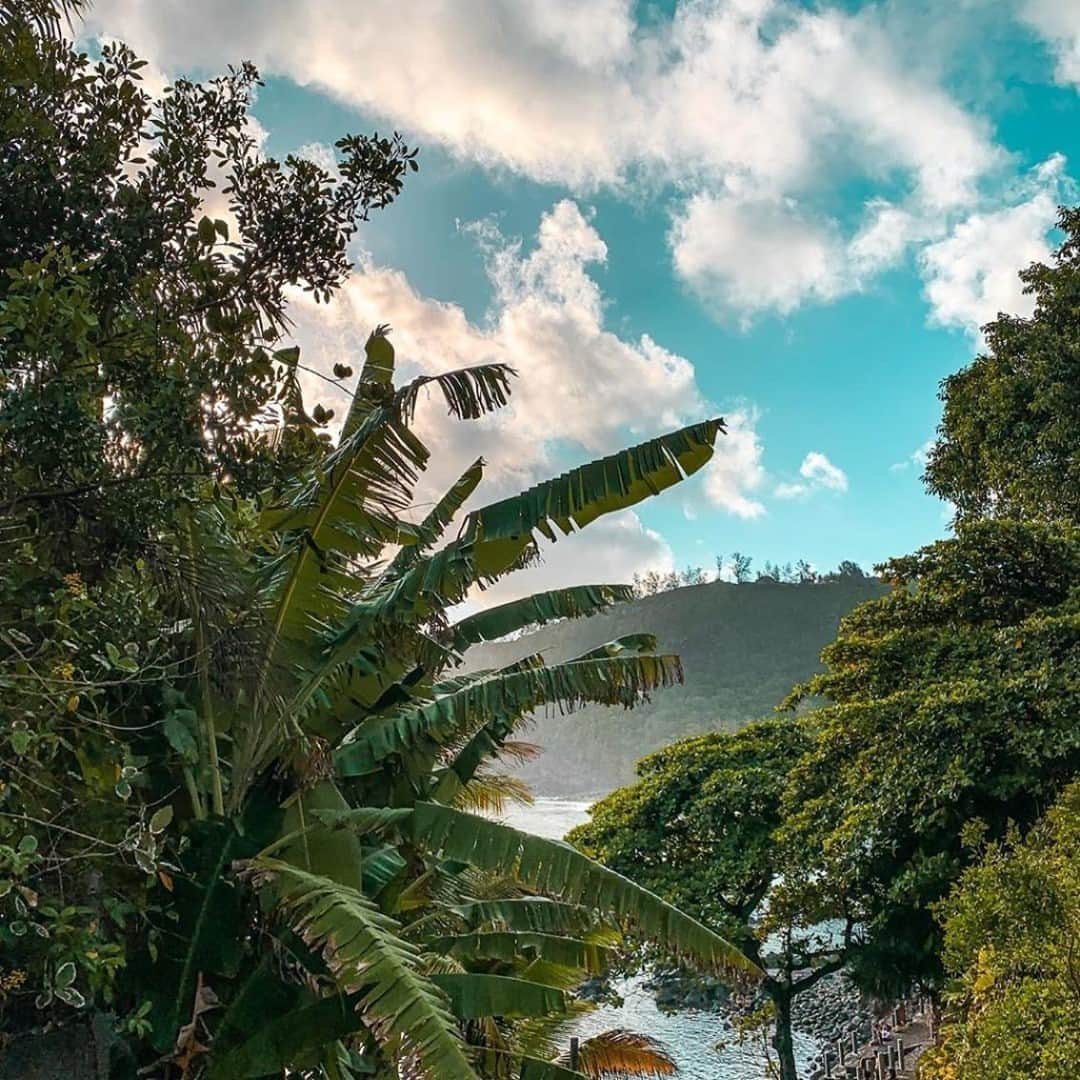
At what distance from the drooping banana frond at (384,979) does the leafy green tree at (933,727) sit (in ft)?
17.6

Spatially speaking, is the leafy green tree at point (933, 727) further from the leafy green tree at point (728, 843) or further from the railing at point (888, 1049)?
the railing at point (888, 1049)

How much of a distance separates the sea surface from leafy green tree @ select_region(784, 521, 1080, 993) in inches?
232

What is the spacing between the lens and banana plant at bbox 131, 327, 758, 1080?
11.3 ft

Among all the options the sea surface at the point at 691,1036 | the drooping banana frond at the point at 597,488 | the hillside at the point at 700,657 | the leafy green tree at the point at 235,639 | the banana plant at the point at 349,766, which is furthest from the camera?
the hillside at the point at 700,657

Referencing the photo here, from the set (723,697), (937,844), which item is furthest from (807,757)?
(723,697)

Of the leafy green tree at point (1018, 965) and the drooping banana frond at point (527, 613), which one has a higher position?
the drooping banana frond at point (527, 613)

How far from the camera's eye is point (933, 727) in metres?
8.05

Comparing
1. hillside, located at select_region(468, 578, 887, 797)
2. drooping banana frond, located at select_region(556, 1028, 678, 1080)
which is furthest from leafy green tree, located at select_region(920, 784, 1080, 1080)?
hillside, located at select_region(468, 578, 887, 797)

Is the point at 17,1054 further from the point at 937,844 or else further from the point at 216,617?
the point at 937,844

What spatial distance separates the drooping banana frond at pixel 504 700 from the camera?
4.41 m

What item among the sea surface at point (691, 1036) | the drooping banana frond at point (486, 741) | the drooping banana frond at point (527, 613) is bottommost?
the sea surface at point (691, 1036)

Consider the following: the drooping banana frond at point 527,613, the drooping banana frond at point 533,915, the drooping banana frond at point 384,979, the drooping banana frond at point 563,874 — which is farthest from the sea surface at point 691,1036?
the drooping banana frond at point 384,979

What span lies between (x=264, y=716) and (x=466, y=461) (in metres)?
2.31

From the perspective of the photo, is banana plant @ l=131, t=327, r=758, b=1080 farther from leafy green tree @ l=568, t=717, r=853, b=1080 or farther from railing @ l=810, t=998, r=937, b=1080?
railing @ l=810, t=998, r=937, b=1080
